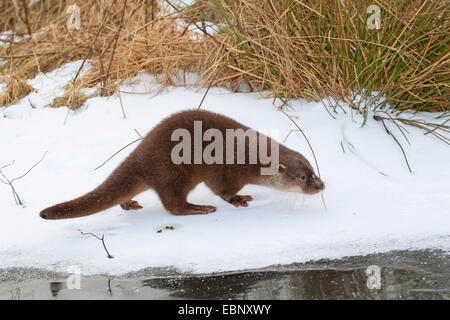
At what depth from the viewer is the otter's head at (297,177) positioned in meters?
3.20

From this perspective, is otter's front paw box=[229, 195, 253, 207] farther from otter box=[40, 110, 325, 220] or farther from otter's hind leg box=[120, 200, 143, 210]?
otter's hind leg box=[120, 200, 143, 210]

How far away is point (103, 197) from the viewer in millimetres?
2891

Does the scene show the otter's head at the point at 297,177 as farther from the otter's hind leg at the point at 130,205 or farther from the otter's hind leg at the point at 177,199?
the otter's hind leg at the point at 130,205

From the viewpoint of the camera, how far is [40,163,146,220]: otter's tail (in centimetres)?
277

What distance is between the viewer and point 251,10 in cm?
433

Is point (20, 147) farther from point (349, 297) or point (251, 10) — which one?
point (349, 297)

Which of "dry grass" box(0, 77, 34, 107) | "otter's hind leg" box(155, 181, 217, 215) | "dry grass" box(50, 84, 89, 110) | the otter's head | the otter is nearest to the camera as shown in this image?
the otter

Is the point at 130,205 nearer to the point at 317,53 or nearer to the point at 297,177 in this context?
the point at 297,177

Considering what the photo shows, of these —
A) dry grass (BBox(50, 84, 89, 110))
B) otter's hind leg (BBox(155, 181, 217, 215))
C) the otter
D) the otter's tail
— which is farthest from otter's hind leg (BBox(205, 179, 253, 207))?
dry grass (BBox(50, 84, 89, 110))

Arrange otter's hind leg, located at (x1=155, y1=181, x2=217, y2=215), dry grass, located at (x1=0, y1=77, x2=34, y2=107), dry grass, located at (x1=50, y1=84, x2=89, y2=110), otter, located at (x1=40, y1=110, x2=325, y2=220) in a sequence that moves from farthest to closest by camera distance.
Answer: dry grass, located at (x1=0, y1=77, x2=34, y2=107), dry grass, located at (x1=50, y1=84, x2=89, y2=110), otter's hind leg, located at (x1=155, y1=181, x2=217, y2=215), otter, located at (x1=40, y1=110, x2=325, y2=220)

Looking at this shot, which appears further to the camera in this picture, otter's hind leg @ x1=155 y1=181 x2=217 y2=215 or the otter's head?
the otter's head

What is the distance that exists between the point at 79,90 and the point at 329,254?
2.92 meters

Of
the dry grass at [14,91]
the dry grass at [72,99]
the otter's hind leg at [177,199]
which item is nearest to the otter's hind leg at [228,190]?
the otter's hind leg at [177,199]
